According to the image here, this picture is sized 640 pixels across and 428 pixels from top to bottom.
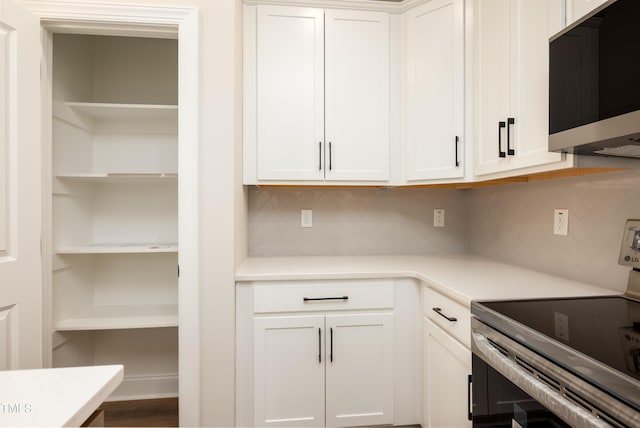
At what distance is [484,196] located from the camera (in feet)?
7.27

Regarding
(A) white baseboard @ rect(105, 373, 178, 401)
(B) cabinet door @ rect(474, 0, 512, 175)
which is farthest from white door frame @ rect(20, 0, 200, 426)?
(B) cabinet door @ rect(474, 0, 512, 175)

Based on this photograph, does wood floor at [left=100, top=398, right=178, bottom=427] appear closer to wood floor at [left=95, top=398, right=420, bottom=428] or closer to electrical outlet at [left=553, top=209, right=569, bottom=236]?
wood floor at [left=95, top=398, right=420, bottom=428]

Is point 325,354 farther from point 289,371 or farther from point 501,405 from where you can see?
point 501,405

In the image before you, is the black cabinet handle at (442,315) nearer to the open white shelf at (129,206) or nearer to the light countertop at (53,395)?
the light countertop at (53,395)

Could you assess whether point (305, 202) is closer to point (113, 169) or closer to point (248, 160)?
point (248, 160)

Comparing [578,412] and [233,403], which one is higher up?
[578,412]

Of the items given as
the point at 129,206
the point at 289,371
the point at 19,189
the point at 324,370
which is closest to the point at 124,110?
the point at 129,206

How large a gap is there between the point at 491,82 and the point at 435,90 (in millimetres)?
341

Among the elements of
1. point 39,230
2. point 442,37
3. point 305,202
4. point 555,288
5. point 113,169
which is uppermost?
point 442,37

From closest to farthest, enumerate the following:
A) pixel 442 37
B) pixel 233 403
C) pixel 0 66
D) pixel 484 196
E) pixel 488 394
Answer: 1. pixel 488 394
2. pixel 0 66
3. pixel 233 403
4. pixel 442 37
5. pixel 484 196

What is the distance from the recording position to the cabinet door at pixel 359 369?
171cm

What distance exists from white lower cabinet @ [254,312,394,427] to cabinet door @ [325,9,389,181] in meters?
0.83

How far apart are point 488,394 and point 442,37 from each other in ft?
5.61

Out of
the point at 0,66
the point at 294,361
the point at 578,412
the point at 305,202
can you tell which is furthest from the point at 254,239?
the point at 578,412
